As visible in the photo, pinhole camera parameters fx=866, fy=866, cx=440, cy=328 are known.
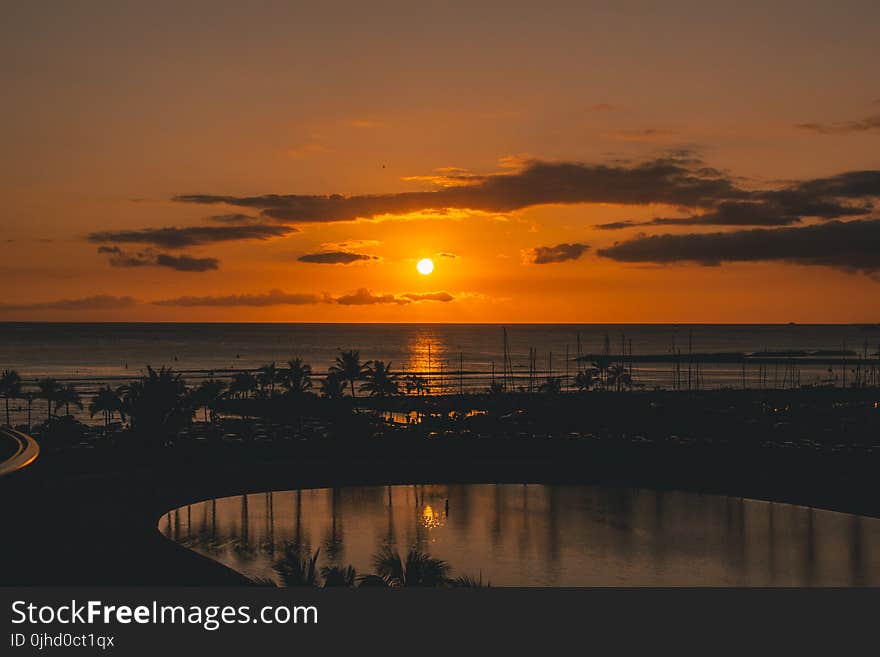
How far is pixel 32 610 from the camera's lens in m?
8.35

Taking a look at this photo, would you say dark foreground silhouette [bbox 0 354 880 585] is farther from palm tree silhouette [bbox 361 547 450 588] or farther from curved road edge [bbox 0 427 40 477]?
palm tree silhouette [bbox 361 547 450 588]

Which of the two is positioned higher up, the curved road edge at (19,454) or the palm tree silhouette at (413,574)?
the curved road edge at (19,454)

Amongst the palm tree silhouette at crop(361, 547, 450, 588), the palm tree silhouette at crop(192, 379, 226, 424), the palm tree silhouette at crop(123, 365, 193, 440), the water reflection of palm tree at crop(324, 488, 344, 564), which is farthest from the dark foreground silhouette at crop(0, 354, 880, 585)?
the water reflection of palm tree at crop(324, 488, 344, 564)

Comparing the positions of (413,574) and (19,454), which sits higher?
(19,454)

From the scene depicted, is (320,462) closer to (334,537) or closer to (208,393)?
(334,537)

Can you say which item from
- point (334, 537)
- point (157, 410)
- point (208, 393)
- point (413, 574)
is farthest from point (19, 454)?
→ point (208, 393)

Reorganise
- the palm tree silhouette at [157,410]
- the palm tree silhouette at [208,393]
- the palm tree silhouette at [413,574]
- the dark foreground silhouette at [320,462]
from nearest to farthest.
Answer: the dark foreground silhouette at [320,462], the palm tree silhouette at [413,574], the palm tree silhouette at [157,410], the palm tree silhouette at [208,393]

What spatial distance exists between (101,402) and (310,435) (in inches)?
503

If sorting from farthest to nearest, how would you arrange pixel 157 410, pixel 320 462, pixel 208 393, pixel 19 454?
pixel 208 393 < pixel 157 410 < pixel 320 462 < pixel 19 454

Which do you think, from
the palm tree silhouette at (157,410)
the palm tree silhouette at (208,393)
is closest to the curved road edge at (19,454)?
the palm tree silhouette at (157,410)

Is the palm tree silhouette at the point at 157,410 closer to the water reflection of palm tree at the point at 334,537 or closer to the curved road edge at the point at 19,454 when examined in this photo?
the water reflection of palm tree at the point at 334,537

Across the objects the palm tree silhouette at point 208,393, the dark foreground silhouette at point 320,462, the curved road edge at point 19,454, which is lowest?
the dark foreground silhouette at point 320,462

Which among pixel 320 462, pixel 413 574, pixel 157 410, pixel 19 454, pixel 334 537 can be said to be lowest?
pixel 334 537

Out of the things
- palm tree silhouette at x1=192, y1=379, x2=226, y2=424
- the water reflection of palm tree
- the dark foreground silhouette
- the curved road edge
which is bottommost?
the water reflection of palm tree
